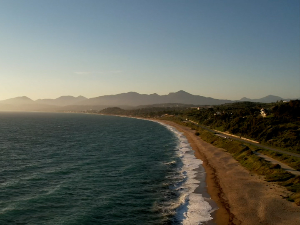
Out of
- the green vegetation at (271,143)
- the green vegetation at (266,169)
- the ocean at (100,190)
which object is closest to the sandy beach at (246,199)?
the green vegetation at (266,169)

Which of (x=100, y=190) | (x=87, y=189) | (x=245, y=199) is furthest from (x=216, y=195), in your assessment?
(x=87, y=189)

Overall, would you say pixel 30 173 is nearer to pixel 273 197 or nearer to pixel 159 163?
pixel 159 163

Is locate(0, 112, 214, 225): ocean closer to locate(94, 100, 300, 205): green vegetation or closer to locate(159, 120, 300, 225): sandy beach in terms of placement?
locate(159, 120, 300, 225): sandy beach

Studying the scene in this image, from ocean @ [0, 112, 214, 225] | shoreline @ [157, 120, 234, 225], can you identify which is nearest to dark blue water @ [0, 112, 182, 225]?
ocean @ [0, 112, 214, 225]

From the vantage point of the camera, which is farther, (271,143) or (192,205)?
(271,143)

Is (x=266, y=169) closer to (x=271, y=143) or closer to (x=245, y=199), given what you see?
(x=245, y=199)

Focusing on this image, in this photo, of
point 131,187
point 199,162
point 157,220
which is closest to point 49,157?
point 131,187

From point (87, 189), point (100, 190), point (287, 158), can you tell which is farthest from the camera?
point (287, 158)

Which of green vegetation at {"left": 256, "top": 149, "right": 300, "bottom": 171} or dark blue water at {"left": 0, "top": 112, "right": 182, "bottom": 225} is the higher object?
green vegetation at {"left": 256, "top": 149, "right": 300, "bottom": 171}
